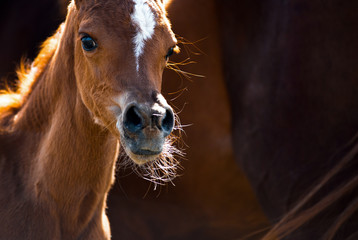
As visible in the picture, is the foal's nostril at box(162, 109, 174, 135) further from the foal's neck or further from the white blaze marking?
the foal's neck

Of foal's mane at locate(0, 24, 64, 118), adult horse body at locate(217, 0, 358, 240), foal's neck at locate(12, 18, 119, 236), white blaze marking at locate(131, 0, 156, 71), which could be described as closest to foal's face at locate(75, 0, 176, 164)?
white blaze marking at locate(131, 0, 156, 71)

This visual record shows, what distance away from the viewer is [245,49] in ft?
11.0

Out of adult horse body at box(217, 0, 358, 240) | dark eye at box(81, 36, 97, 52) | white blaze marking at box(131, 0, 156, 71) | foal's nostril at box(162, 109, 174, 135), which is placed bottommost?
adult horse body at box(217, 0, 358, 240)

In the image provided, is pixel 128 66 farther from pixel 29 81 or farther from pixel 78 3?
pixel 29 81

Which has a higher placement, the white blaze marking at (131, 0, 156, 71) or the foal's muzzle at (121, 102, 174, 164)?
the white blaze marking at (131, 0, 156, 71)

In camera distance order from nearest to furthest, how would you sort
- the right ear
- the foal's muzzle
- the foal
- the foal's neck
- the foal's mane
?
the foal's muzzle, the foal, the right ear, the foal's neck, the foal's mane

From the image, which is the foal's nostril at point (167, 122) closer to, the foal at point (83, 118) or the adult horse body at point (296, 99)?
the foal at point (83, 118)

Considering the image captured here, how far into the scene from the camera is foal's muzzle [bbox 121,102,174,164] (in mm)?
2119

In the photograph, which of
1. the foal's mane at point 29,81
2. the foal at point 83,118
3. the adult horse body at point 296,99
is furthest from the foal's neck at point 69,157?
the adult horse body at point 296,99

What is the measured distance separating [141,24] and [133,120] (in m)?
0.46

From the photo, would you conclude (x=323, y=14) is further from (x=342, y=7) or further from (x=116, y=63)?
(x=116, y=63)

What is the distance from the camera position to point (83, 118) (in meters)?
2.62

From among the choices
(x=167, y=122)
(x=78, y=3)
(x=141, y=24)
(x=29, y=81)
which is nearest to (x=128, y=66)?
(x=141, y=24)

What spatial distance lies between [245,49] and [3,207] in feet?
5.75
